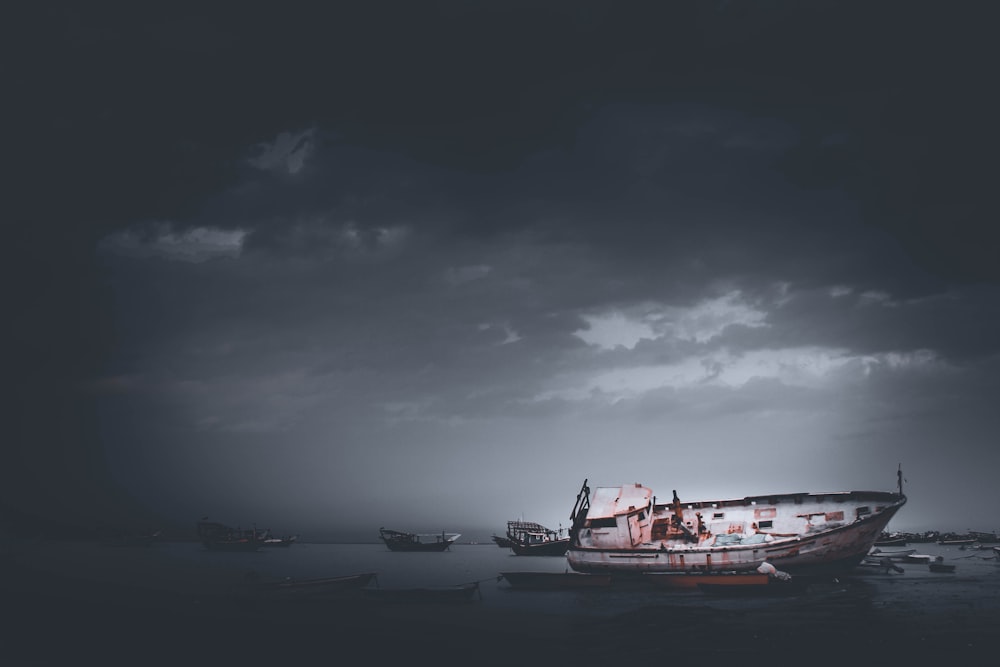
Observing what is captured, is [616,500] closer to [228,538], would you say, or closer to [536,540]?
[536,540]

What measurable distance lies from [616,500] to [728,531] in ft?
29.1

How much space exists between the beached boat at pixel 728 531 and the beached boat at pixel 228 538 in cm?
8486

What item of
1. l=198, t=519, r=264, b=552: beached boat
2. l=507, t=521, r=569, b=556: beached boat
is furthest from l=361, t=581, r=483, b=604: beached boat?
l=198, t=519, r=264, b=552: beached boat

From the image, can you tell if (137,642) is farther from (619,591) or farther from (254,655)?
(619,591)

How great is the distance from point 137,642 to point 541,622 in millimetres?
18694

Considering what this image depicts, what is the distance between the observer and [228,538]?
118 meters

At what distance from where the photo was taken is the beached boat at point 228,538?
116 meters

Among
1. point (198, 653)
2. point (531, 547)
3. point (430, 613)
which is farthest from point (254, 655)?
point (531, 547)

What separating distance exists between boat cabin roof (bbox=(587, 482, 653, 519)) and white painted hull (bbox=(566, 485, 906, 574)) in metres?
0.10

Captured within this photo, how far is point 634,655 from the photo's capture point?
23031 mm

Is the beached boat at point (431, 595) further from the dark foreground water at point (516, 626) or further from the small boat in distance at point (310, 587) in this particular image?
the small boat in distance at point (310, 587)

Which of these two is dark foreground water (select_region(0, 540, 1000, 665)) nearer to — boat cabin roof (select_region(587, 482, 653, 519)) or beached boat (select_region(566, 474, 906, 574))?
beached boat (select_region(566, 474, 906, 574))

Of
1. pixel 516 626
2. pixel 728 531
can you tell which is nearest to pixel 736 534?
pixel 728 531

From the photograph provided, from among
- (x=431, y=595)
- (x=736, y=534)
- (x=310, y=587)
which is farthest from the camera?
(x=736, y=534)
